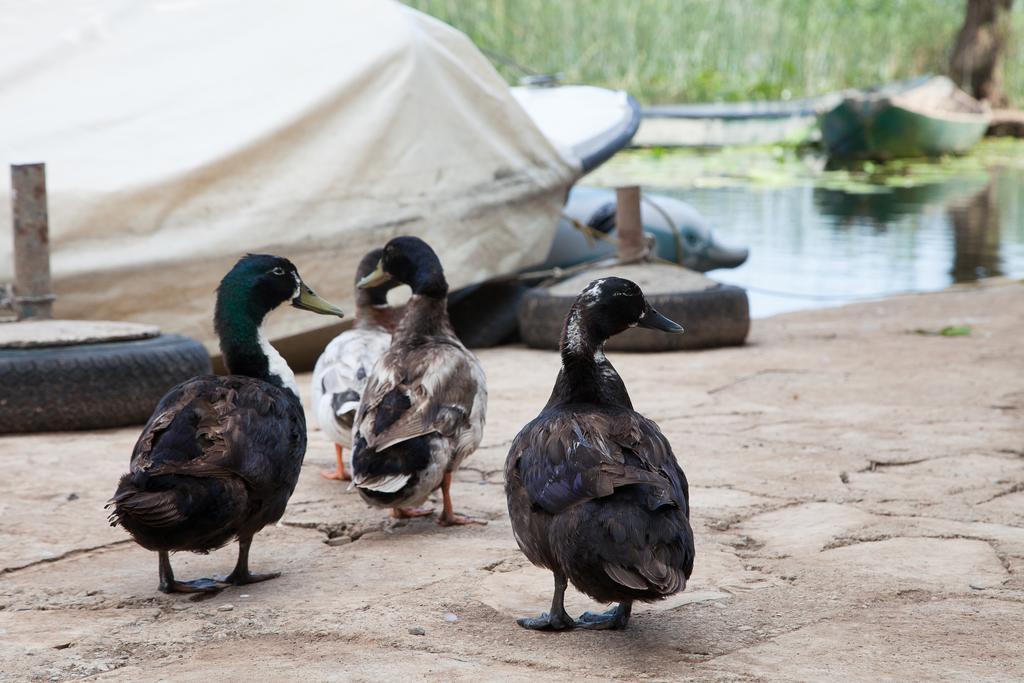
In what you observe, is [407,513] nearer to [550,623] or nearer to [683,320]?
[550,623]

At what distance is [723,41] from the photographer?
25.0 metres

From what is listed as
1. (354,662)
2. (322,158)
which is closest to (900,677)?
(354,662)

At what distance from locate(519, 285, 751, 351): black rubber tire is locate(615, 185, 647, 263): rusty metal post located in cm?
61

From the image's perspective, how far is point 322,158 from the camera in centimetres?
662

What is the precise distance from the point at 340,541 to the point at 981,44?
25.5 m

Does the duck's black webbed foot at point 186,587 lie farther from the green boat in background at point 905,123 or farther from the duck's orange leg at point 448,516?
the green boat in background at point 905,123

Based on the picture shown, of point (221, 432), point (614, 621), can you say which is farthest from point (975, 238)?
point (221, 432)

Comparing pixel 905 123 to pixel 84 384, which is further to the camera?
pixel 905 123

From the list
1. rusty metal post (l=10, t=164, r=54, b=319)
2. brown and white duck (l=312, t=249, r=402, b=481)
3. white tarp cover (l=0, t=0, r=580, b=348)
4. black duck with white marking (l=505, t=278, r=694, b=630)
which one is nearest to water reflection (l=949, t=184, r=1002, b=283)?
white tarp cover (l=0, t=0, r=580, b=348)

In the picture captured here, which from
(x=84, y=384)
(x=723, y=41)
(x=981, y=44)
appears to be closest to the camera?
(x=84, y=384)

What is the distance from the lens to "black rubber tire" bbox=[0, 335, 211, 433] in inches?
195

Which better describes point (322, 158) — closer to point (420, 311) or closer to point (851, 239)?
point (420, 311)

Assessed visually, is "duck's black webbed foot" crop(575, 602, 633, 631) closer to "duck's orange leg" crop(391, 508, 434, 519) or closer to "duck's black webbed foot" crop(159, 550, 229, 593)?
"duck's black webbed foot" crop(159, 550, 229, 593)

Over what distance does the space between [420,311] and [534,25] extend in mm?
18055
